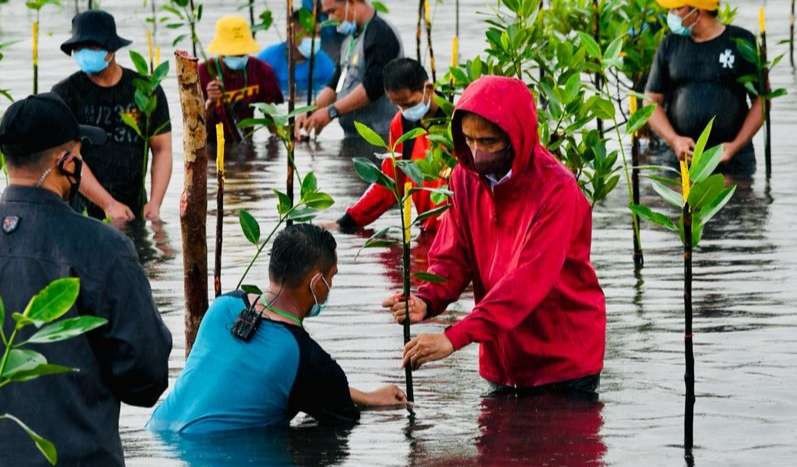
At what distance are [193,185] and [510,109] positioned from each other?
78.3 inches

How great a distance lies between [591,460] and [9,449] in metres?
2.39

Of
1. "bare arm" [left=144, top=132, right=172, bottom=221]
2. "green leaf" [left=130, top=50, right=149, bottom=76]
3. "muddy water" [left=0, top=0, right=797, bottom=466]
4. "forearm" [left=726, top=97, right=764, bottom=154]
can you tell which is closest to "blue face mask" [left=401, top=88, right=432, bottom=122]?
"muddy water" [left=0, top=0, right=797, bottom=466]

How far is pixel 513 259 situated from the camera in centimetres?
694

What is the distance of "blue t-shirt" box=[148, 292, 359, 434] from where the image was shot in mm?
6707

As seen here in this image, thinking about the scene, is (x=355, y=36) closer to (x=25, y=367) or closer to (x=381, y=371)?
(x=381, y=371)

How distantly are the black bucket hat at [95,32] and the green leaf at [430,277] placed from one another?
4.19 meters

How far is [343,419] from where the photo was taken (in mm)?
7090

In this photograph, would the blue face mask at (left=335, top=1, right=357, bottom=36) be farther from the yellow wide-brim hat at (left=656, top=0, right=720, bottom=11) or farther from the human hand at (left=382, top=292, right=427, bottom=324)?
the human hand at (left=382, top=292, right=427, bottom=324)

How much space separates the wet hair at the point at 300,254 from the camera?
664 centimetres

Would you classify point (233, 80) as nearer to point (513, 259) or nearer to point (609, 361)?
point (609, 361)

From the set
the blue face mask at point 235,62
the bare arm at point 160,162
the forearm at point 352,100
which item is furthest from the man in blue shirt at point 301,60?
the bare arm at point 160,162

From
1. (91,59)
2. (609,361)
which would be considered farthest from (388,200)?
(609,361)

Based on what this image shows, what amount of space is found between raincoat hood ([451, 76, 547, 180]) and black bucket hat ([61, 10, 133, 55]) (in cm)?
435

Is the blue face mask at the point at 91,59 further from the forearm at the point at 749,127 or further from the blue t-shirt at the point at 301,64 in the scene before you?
the blue t-shirt at the point at 301,64
